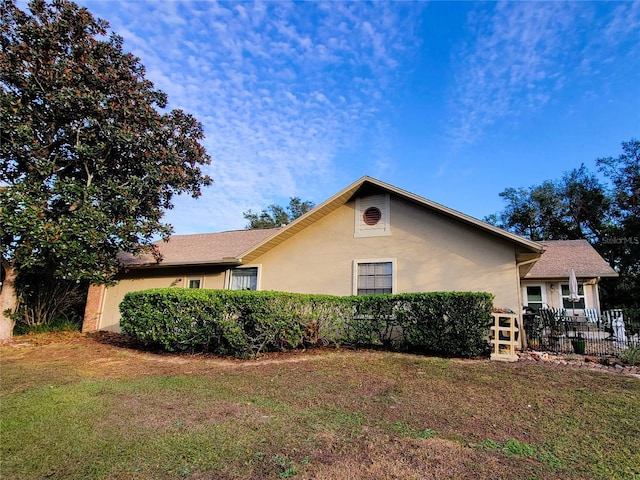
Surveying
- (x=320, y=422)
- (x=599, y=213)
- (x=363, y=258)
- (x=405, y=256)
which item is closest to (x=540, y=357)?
(x=405, y=256)

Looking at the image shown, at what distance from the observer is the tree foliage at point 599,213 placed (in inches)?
948

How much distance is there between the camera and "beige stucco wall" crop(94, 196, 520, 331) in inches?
389

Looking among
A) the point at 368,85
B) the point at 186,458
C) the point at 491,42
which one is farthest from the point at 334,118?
the point at 186,458

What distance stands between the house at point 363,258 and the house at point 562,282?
405cm

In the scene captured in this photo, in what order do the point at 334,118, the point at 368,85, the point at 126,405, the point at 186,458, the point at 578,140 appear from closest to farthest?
1. the point at 186,458
2. the point at 126,405
3. the point at 368,85
4. the point at 334,118
5. the point at 578,140

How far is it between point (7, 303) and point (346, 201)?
10520mm

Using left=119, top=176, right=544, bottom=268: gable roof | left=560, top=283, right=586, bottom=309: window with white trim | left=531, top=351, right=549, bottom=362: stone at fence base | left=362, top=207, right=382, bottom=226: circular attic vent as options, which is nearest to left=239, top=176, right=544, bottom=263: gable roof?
left=119, top=176, right=544, bottom=268: gable roof

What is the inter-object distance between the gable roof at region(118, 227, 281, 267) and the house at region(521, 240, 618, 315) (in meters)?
11.2

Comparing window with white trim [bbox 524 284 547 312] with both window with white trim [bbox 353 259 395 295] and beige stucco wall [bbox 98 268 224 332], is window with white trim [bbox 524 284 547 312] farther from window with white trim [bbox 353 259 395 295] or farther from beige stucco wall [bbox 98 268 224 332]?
beige stucco wall [bbox 98 268 224 332]

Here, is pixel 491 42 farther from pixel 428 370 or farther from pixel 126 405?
pixel 126 405

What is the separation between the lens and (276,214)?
35062mm

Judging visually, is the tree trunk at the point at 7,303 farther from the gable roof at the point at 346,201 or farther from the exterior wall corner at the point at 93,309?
the gable roof at the point at 346,201

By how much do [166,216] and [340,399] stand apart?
9.17m

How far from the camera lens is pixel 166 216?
12156 mm
